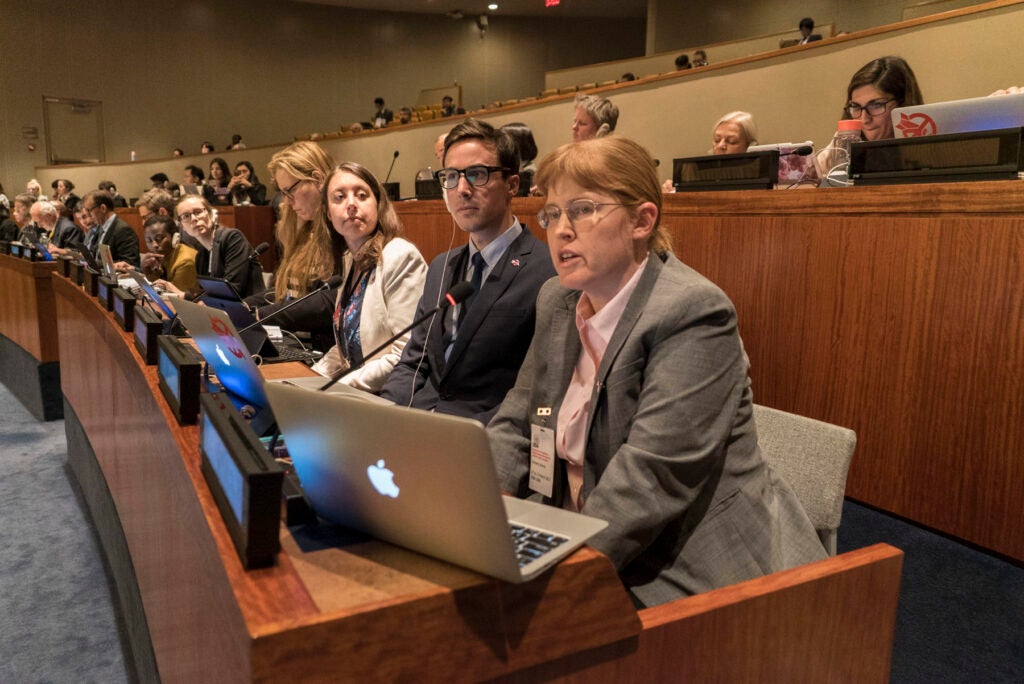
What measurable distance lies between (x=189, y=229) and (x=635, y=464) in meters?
3.54

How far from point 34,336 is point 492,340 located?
332 cm

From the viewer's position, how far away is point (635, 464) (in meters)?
1.02

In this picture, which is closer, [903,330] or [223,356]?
[223,356]

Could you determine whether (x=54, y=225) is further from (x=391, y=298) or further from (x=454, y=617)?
(x=454, y=617)

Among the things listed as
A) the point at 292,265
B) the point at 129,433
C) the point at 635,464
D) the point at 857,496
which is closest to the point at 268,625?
the point at 635,464

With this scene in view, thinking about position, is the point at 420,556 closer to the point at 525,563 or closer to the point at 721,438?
the point at 525,563

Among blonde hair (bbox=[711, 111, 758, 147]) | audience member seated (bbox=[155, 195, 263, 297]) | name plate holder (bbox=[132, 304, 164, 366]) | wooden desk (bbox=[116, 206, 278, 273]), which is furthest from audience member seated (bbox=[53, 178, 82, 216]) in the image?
name plate holder (bbox=[132, 304, 164, 366])

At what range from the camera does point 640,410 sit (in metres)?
1.07

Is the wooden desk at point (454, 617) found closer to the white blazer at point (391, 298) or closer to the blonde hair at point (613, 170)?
the blonde hair at point (613, 170)

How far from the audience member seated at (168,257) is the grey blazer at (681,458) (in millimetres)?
3294

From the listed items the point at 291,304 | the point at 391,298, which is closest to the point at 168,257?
the point at 391,298

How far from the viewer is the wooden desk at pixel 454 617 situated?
0.63m

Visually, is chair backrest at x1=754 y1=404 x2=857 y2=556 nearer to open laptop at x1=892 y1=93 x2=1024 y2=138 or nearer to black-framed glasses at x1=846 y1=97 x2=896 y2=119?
open laptop at x1=892 y1=93 x2=1024 y2=138

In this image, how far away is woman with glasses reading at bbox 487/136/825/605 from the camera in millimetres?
1037
